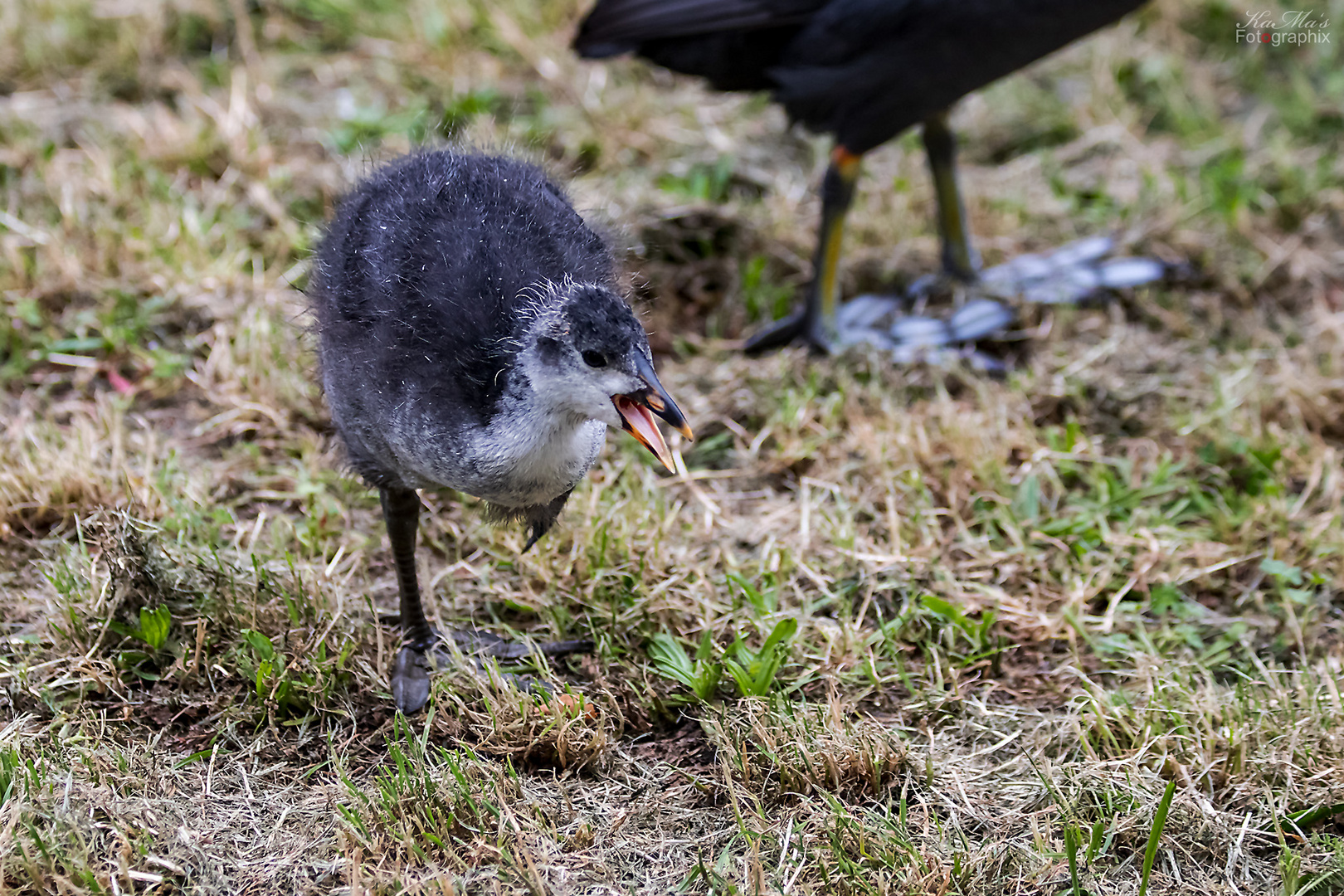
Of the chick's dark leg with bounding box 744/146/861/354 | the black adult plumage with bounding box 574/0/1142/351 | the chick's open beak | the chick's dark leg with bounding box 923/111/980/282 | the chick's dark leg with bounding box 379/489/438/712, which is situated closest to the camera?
the chick's open beak

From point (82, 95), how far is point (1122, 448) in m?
4.03

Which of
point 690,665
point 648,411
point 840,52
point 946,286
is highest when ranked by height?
point 840,52

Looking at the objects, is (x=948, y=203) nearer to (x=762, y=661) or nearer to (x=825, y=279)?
(x=825, y=279)

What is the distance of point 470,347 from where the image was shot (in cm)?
211

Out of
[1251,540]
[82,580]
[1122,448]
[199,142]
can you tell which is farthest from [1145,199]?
[82,580]

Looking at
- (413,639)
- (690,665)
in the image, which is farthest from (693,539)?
(413,639)

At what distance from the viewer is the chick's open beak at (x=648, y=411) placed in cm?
194

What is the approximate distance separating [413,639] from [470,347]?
0.82 m

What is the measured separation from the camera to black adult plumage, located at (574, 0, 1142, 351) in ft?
11.0

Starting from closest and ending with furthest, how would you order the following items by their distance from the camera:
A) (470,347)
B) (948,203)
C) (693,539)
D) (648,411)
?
(648,411)
(470,347)
(693,539)
(948,203)

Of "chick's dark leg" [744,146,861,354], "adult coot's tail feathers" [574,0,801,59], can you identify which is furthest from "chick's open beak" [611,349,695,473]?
"adult coot's tail feathers" [574,0,801,59]

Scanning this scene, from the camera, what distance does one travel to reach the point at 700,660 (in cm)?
253

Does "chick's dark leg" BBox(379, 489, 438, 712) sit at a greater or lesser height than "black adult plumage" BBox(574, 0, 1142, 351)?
lesser

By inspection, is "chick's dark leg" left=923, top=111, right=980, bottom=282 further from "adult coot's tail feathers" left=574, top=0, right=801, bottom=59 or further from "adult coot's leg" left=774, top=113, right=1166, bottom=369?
"adult coot's tail feathers" left=574, top=0, right=801, bottom=59
